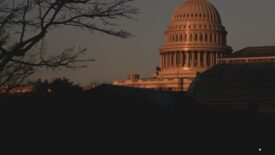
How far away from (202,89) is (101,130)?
12424 cm

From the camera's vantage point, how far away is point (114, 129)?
61.8 meters

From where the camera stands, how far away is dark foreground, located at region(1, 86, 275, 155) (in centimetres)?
4362

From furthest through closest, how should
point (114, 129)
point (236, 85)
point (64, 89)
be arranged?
point (236, 85), point (64, 89), point (114, 129)

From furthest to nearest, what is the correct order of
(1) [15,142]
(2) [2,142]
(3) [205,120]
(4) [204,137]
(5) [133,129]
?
1. (3) [205,120]
2. (4) [204,137]
3. (5) [133,129]
4. (1) [15,142]
5. (2) [2,142]

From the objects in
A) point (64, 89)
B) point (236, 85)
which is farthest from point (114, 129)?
point (236, 85)

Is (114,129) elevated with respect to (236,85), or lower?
lower

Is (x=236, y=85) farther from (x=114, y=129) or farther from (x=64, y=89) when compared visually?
(x=114, y=129)

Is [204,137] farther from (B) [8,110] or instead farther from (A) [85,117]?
(B) [8,110]

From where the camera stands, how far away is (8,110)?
1457 inches

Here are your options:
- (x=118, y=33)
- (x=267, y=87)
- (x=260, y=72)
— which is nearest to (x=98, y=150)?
(x=118, y=33)

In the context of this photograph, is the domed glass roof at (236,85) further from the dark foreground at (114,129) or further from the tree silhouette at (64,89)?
the dark foreground at (114,129)

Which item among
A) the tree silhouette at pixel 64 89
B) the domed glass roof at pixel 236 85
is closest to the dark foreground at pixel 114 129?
the tree silhouette at pixel 64 89

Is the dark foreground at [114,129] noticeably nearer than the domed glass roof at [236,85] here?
Yes

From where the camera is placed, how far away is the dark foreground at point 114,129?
1718 inches
